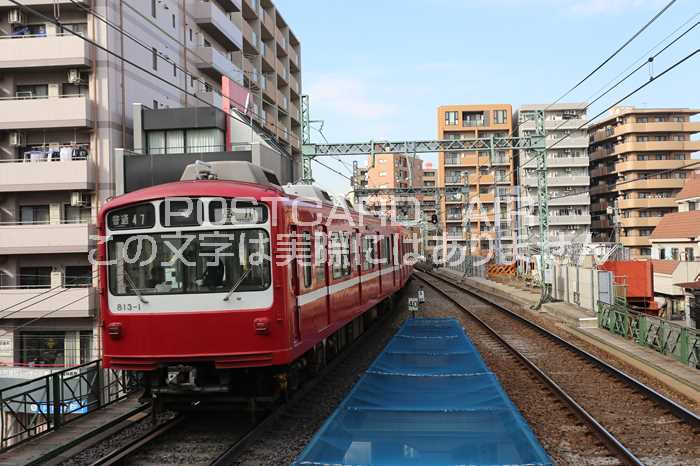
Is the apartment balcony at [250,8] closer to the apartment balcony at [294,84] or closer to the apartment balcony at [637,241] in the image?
the apartment balcony at [294,84]

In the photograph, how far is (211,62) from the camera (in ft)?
95.1

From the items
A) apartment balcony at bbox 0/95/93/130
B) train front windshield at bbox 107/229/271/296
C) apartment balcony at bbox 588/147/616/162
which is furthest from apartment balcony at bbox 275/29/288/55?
train front windshield at bbox 107/229/271/296

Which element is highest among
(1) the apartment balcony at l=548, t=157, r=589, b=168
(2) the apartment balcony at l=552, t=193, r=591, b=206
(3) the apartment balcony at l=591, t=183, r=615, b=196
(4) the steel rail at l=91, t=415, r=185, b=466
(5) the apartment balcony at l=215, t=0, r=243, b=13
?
(5) the apartment balcony at l=215, t=0, r=243, b=13

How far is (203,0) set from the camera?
29.5 metres

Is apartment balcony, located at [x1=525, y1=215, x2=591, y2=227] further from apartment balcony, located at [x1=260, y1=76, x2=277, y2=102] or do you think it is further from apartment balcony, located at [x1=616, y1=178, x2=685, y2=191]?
apartment balcony, located at [x1=260, y1=76, x2=277, y2=102]

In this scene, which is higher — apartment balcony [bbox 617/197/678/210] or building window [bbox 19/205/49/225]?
apartment balcony [bbox 617/197/678/210]

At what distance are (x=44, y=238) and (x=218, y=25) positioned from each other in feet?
42.8

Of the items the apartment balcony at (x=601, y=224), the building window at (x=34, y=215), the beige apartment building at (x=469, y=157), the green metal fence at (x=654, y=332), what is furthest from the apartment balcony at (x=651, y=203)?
the building window at (x=34, y=215)

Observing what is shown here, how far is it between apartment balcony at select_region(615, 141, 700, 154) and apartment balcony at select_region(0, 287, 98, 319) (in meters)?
47.2

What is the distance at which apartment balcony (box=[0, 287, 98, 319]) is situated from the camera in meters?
22.3

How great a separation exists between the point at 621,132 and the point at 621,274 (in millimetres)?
36901

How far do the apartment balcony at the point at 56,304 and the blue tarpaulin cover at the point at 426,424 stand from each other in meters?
16.0

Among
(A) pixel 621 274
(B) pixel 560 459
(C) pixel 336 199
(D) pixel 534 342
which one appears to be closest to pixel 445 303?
(A) pixel 621 274

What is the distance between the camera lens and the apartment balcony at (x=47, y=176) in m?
22.6
